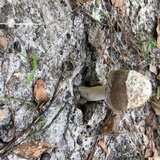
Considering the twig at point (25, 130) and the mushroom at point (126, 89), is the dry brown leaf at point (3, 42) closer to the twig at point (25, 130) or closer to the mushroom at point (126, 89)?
the twig at point (25, 130)

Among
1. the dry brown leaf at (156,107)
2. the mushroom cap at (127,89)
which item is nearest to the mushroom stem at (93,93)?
the mushroom cap at (127,89)

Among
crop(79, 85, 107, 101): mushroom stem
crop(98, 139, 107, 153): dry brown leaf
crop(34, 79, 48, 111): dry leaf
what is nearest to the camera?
crop(34, 79, 48, 111): dry leaf

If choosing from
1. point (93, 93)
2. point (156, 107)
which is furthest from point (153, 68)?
point (93, 93)

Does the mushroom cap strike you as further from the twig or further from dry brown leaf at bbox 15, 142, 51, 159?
dry brown leaf at bbox 15, 142, 51, 159

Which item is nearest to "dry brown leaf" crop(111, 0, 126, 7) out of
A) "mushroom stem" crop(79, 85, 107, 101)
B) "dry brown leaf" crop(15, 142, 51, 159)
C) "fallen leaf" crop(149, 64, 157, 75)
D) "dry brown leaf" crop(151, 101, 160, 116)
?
"fallen leaf" crop(149, 64, 157, 75)

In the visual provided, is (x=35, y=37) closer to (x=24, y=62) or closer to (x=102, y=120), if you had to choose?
(x=24, y=62)

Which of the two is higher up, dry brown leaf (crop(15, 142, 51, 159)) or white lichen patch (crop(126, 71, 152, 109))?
white lichen patch (crop(126, 71, 152, 109))
